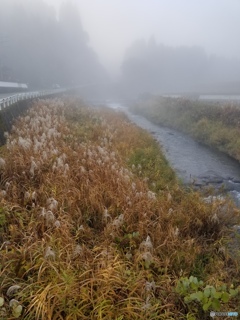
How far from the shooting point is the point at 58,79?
346 feet

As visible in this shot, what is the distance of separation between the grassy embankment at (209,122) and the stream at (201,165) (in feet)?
1.91

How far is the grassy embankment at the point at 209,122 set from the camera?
17922 millimetres

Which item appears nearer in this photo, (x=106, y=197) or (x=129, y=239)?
(x=129, y=239)

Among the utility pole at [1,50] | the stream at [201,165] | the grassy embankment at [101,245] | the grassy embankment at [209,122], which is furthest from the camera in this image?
the utility pole at [1,50]

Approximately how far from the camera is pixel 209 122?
72.6 ft

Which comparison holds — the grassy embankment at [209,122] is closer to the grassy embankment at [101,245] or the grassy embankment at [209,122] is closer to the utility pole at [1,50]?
the grassy embankment at [101,245]

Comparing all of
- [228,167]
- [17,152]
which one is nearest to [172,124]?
[228,167]

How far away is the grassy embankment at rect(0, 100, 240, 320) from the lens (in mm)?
4125

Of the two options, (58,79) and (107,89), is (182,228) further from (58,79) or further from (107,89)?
(107,89)

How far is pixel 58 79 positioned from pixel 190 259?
106 metres

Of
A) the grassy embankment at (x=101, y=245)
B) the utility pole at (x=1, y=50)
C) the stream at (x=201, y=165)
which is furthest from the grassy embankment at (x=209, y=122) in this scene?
the utility pole at (x=1, y=50)

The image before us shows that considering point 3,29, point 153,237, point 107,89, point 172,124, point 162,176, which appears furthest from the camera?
point 107,89

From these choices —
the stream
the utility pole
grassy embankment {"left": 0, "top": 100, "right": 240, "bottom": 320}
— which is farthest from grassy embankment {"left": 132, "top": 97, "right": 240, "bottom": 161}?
the utility pole

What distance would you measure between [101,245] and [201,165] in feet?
33.8
